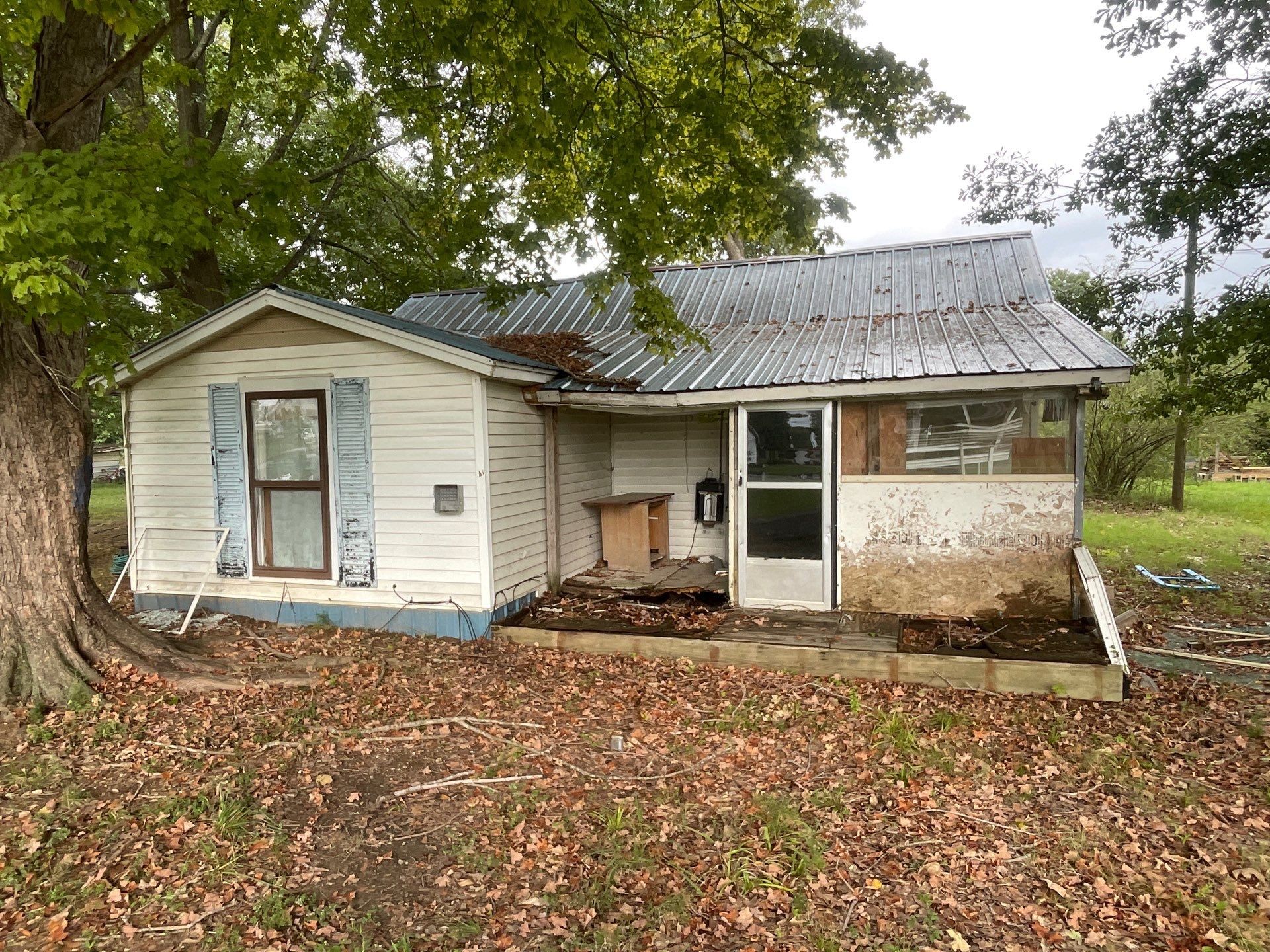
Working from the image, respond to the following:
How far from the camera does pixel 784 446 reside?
7.29m

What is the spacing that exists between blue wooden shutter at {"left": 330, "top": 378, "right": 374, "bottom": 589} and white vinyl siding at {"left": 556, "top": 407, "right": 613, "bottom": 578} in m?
2.24

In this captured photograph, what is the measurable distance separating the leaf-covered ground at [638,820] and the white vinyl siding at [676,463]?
157 inches

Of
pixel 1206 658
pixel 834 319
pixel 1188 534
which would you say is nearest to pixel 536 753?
pixel 1206 658

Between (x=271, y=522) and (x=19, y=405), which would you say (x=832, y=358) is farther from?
(x=19, y=405)

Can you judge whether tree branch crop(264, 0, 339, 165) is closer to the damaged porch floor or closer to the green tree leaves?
the green tree leaves

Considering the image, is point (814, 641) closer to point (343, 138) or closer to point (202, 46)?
point (343, 138)

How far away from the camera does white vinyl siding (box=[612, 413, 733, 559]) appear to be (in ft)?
31.7

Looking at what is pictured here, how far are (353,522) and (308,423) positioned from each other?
1194 mm

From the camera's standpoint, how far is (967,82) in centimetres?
752

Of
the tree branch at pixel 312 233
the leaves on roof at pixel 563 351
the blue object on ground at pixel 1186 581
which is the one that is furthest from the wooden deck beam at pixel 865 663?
the tree branch at pixel 312 233

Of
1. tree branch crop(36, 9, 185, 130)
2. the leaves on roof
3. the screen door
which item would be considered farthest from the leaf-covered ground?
tree branch crop(36, 9, 185, 130)

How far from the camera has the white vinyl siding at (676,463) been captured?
31.7ft

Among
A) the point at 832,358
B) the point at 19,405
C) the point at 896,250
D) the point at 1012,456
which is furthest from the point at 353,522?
the point at 896,250

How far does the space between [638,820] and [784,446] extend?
14.2 feet
